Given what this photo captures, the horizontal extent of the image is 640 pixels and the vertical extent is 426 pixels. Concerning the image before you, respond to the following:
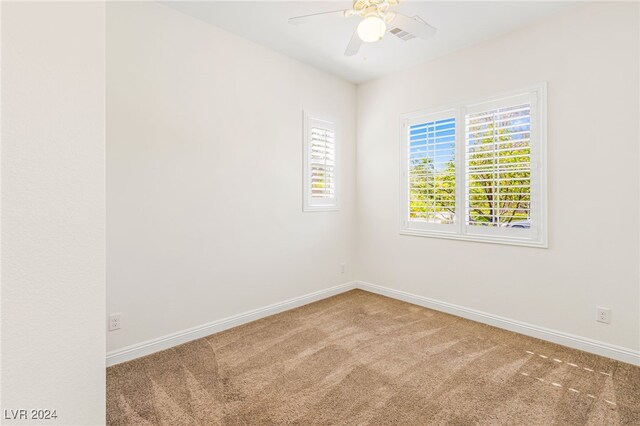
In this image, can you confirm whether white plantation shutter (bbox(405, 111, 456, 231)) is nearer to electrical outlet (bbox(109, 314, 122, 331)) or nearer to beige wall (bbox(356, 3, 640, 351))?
beige wall (bbox(356, 3, 640, 351))

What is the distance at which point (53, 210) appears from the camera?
0.71m

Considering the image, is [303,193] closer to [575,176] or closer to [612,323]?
[575,176]

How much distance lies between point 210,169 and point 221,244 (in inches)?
27.9

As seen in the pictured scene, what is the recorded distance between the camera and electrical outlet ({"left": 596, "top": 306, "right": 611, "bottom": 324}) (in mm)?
→ 2496

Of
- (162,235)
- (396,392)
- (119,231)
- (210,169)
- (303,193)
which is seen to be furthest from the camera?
(303,193)

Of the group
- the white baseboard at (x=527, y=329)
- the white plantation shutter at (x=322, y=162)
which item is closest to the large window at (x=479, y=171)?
the white baseboard at (x=527, y=329)

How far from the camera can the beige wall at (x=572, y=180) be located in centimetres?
240

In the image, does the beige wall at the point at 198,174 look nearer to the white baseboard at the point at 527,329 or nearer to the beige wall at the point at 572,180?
the white baseboard at the point at 527,329

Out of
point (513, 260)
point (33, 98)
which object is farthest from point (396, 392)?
point (33, 98)

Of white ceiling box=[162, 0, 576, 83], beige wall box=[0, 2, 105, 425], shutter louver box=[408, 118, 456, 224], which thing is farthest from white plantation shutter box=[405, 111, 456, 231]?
beige wall box=[0, 2, 105, 425]

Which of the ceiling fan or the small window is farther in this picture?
the small window

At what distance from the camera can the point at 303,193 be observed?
12.1 feet

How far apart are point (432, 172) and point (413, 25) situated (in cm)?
173

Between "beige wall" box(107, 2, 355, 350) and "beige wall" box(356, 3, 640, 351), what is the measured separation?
1696mm
